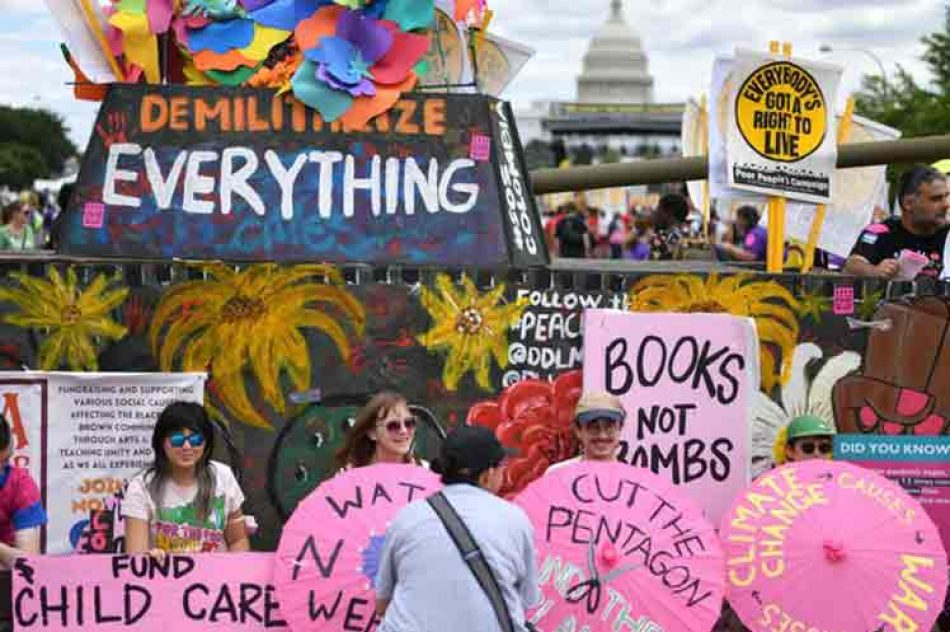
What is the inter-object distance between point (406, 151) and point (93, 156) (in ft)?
4.04

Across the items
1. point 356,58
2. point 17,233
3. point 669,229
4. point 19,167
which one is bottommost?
point 669,229

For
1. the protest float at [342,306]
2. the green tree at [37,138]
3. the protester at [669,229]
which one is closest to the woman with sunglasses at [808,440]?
the protest float at [342,306]

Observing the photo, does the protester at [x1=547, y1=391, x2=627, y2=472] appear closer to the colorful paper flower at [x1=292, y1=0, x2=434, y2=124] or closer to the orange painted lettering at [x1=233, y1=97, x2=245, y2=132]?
the colorful paper flower at [x1=292, y1=0, x2=434, y2=124]

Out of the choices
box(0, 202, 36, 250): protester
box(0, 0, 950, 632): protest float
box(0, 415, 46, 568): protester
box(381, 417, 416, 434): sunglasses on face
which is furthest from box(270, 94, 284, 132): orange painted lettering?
box(0, 202, 36, 250): protester

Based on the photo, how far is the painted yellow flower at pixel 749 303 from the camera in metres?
7.83

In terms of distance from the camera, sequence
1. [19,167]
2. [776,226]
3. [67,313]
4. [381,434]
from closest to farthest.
A: [381,434] < [67,313] < [776,226] < [19,167]

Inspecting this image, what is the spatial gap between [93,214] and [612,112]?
150809 mm

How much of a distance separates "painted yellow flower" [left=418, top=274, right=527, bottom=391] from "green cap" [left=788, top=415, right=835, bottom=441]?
1164 mm

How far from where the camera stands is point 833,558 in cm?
693

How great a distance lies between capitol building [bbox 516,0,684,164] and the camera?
150125mm

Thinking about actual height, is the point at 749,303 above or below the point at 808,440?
above

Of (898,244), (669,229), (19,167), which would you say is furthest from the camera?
(19,167)

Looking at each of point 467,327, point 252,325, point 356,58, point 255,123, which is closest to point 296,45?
point 356,58

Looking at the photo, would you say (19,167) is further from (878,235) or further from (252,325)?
(252,325)
